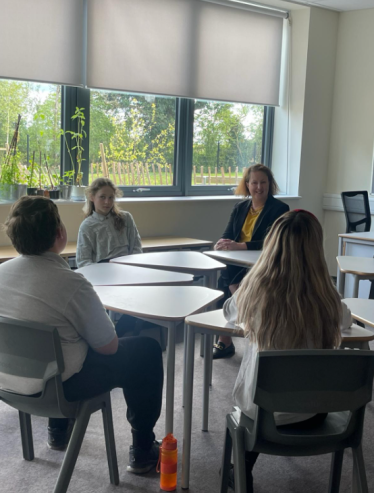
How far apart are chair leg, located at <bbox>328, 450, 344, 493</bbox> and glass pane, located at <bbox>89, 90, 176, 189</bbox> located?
3486 mm

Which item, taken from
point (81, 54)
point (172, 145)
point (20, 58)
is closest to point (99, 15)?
point (81, 54)

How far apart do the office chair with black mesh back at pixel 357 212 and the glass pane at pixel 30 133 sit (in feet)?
8.67

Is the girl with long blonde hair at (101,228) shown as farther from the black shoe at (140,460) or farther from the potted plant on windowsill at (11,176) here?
the black shoe at (140,460)

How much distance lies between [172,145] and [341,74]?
2.09m

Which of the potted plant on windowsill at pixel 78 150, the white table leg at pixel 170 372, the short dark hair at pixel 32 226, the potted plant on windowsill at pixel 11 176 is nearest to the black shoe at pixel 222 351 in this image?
Result: the white table leg at pixel 170 372

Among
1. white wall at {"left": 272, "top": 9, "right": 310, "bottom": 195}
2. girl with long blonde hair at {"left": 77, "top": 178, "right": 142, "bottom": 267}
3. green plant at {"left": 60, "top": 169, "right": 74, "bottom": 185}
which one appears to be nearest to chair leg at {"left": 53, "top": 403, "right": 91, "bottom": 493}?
girl with long blonde hair at {"left": 77, "top": 178, "right": 142, "bottom": 267}

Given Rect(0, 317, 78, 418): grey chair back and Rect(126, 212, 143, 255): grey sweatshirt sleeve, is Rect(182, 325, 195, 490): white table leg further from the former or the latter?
Rect(126, 212, 143, 255): grey sweatshirt sleeve

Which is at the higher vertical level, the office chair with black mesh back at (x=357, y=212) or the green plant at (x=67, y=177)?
the green plant at (x=67, y=177)

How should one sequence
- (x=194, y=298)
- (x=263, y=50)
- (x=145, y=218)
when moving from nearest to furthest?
(x=194, y=298) → (x=145, y=218) → (x=263, y=50)

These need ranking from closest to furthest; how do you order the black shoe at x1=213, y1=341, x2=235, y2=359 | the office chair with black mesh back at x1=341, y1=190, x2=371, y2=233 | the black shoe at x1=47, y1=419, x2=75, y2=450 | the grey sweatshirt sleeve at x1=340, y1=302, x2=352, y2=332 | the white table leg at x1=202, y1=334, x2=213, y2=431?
the grey sweatshirt sleeve at x1=340, y1=302, x2=352, y2=332 → the black shoe at x1=47, y1=419, x2=75, y2=450 → the white table leg at x1=202, y1=334, x2=213, y2=431 → the black shoe at x1=213, y1=341, x2=235, y2=359 → the office chair with black mesh back at x1=341, y1=190, x2=371, y2=233

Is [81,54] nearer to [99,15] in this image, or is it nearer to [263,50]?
[99,15]

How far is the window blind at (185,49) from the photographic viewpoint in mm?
4684

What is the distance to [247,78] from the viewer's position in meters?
5.71

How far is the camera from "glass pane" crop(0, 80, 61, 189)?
14.1 feet
